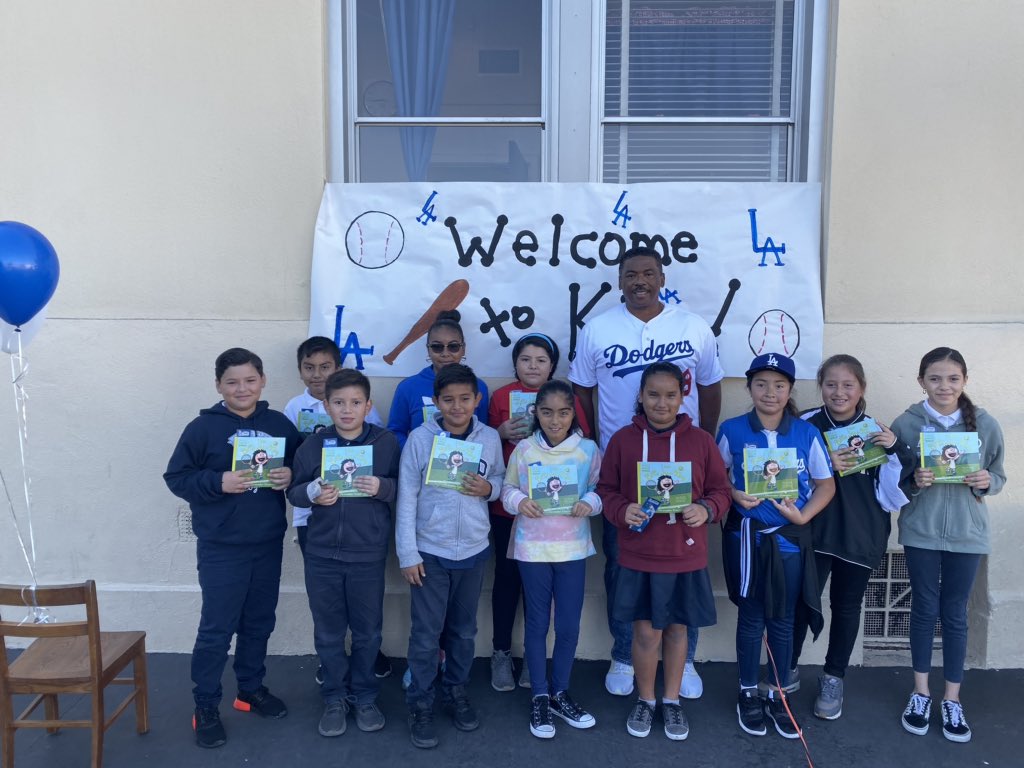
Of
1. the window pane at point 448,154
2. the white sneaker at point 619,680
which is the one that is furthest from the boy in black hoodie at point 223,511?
the white sneaker at point 619,680

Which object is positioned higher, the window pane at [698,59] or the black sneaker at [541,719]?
the window pane at [698,59]

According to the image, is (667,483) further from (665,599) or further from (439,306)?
(439,306)

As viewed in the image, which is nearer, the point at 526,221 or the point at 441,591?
the point at 441,591

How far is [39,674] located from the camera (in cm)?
305

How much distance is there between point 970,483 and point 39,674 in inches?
163

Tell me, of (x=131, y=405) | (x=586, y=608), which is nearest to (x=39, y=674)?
(x=131, y=405)

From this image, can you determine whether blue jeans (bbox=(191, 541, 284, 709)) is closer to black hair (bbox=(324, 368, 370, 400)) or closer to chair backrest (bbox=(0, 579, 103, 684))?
chair backrest (bbox=(0, 579, 103, 684))

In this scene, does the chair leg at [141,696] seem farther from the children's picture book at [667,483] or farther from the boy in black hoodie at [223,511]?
the children's picture book at [667,483]

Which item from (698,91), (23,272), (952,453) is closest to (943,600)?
(952,453)

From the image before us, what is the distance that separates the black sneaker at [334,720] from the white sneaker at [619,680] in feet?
4.43

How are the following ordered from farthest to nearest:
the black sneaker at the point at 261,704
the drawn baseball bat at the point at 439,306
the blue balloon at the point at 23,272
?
the drawn baseball bat at the point at 439,306 → the black sneaker at the point at 261,704 → the blue balloon at the point at 23,272

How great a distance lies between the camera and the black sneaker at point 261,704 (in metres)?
3.62

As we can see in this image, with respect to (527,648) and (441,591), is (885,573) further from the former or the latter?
(441,591)

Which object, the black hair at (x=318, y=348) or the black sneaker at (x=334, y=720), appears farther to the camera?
the black hair at (x=318, y=348)
